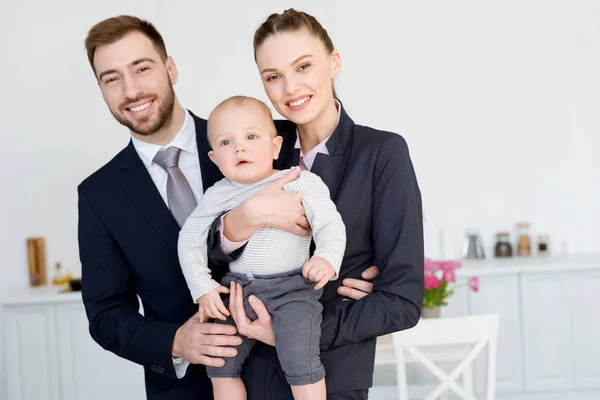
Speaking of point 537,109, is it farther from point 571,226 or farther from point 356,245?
point 356,245

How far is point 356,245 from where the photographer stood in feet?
6.07

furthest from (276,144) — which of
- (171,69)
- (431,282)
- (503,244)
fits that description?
(503,244)

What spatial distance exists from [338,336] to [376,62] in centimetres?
346

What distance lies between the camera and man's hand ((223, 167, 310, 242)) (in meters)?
1.70

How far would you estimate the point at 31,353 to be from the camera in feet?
14.2

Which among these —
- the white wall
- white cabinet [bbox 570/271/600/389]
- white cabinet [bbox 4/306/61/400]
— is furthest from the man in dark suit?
white cabinet [bbox 570/271/600/389]

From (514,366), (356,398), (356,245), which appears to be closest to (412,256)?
(356,245)

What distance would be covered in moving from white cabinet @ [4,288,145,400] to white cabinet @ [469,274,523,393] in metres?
2.02

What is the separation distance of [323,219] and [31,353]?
10.3 feet

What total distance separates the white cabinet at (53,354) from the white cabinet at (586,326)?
2532 millimetres

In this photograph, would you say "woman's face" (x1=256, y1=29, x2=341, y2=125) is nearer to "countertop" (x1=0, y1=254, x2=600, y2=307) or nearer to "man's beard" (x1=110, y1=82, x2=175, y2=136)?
"man's beard" (x1=110, y1=82, x2=175, y2=136)

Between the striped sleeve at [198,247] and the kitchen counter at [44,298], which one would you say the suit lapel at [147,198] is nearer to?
the striped sleeve at [198,247]

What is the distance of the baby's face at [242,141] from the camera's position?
180cm

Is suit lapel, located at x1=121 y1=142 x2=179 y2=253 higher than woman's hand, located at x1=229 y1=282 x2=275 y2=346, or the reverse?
suit lapel, located at x1=121 y1=142 x2=179 y2=253
